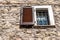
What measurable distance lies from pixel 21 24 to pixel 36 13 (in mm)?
1182

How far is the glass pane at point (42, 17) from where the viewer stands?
691 cm

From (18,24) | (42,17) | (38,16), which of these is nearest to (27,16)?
(18,24)

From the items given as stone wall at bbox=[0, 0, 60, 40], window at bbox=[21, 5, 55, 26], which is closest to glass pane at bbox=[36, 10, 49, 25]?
window at bbox=[21, 5, 55, 26]

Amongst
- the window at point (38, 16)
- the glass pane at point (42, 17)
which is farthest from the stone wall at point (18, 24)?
the glass pane at point (42, 17)

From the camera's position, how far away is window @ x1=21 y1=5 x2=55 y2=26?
6.61 metres

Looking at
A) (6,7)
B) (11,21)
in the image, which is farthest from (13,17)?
(6,7)

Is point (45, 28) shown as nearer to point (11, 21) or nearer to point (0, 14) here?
point (11, 21)

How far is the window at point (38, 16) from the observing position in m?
6.61

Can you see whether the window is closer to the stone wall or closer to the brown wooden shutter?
the brown wooden shutter

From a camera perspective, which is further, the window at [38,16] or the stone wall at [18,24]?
the window at [38,16]

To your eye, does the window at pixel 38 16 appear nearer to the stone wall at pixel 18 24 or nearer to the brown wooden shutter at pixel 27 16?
the brown wooden shutter at pixel 27 16

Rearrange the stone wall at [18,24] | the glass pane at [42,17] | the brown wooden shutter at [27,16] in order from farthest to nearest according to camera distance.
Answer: the glass pane at [42,17]
the brown wooden shutter at [27,16]
the stone wall at [18,24]

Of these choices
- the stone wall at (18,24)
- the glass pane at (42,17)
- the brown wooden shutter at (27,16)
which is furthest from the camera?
the glass pane at (42,17)

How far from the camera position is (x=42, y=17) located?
7.18m
